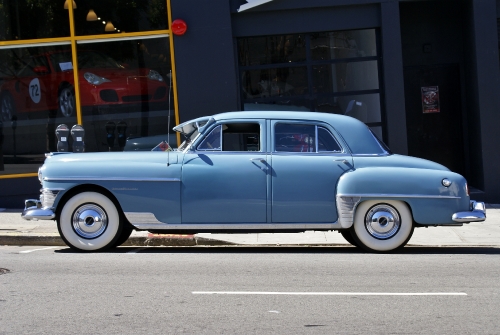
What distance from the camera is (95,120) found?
14188 mm

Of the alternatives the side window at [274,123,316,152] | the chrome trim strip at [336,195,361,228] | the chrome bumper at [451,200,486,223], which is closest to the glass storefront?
the side window at [274,123,316,152]

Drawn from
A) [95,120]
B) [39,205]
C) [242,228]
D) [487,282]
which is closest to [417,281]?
[487,282]

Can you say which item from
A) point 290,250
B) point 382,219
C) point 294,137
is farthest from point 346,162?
point 290,250

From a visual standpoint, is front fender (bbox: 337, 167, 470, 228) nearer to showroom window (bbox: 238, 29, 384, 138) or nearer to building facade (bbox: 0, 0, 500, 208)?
building facade (bbox: 0, 0, 500, 208)

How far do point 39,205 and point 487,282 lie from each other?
212 inches

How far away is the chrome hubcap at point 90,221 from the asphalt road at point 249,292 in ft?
1.04

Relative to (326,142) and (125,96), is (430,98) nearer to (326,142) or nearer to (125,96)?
(125,96)

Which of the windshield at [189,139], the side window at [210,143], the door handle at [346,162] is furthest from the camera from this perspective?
the windshield at [189,139]

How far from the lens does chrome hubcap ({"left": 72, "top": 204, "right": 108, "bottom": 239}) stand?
9188 millimetres

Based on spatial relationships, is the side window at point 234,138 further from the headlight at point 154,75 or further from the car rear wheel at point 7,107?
the car rear wheel at point 7,107

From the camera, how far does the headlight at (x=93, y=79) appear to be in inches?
560

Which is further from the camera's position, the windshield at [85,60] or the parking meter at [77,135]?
the windshield at [85,60]

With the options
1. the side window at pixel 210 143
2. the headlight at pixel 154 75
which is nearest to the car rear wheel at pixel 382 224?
the side window at pixel 210 143

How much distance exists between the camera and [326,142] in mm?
9367
